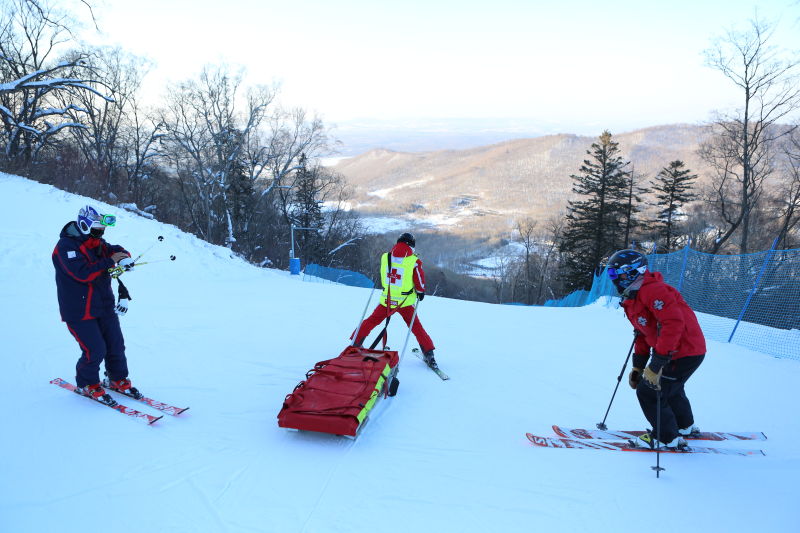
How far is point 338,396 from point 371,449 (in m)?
0.55

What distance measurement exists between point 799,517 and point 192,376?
5.91 metres

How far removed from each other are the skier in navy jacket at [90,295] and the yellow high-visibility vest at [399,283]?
9.85ft

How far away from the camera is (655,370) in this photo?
3557mm

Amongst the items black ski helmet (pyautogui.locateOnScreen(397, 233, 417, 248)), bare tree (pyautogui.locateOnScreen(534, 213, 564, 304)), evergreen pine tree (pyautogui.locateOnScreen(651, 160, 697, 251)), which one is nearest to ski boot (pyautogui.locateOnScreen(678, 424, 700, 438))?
black ski helmet (pyautogui.locateOnScreen(397, 233, 417, 248))

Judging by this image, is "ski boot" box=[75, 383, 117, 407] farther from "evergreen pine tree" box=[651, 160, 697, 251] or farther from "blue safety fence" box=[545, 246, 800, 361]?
"evergreen pine tree" box=[651, 160, 697, 251]

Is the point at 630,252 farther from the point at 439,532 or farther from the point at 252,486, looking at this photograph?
the point at 252,486

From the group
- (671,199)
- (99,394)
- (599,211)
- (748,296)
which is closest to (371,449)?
(99,394)

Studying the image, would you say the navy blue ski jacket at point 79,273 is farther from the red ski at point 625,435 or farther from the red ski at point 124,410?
the red ski at point 625,435

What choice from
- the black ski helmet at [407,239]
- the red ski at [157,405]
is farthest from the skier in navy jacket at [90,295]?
the black ski helmet at [407,239]

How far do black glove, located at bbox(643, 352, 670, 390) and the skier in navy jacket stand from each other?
4.96 m

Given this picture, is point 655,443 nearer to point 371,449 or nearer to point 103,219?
point 371,449

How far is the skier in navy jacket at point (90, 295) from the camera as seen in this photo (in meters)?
4.09

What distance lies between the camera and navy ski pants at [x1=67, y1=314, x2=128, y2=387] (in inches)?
166

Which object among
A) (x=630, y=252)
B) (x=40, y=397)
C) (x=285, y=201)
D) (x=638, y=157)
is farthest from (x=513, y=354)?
(x=638, y=157)
